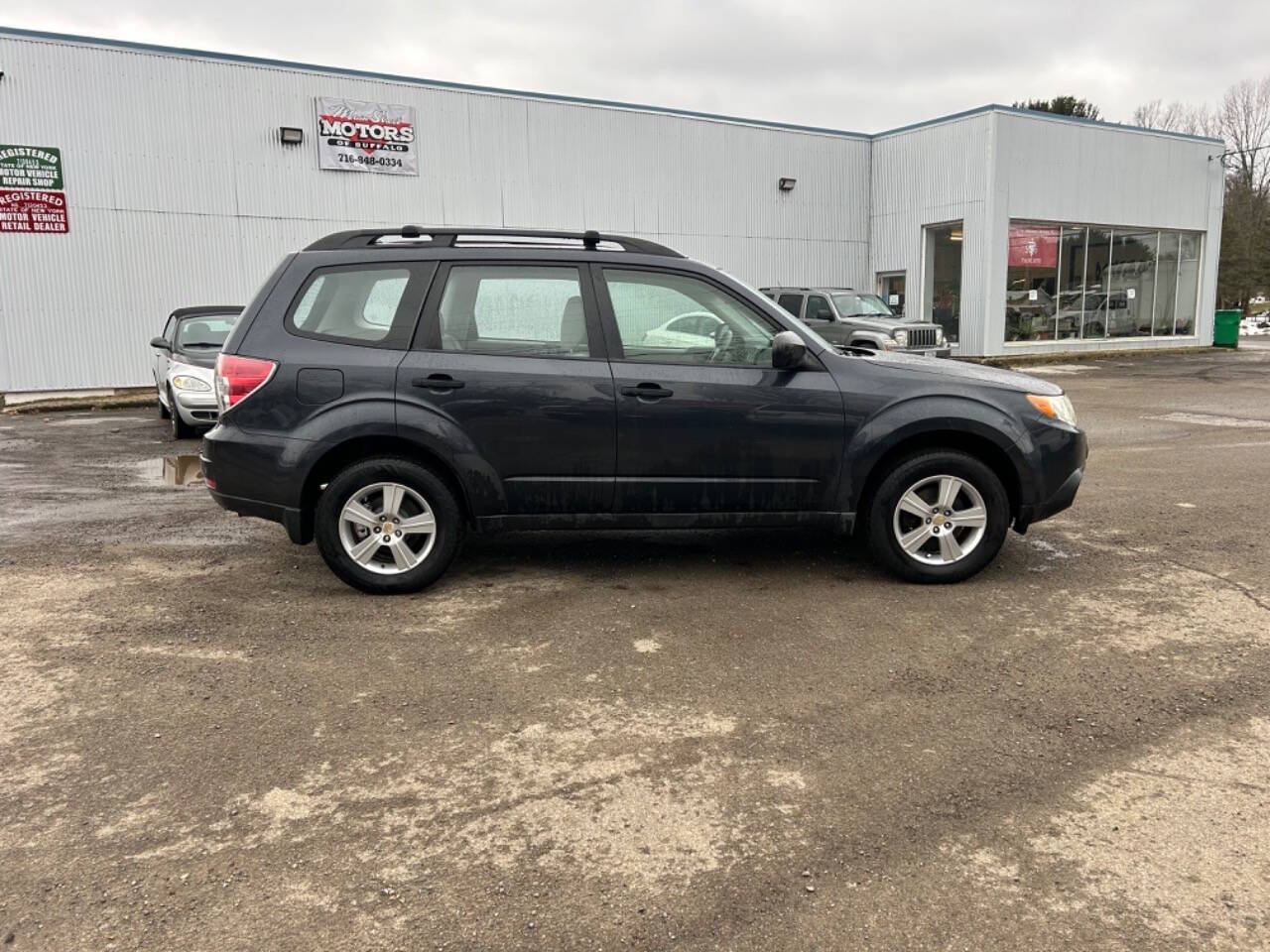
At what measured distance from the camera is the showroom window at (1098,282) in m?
23.8

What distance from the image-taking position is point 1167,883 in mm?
2607

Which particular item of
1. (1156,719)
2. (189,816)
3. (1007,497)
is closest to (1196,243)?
(1007,497)

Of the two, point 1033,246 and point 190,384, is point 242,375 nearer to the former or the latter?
point 190,384

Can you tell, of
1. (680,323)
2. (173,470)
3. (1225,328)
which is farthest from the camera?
(1225,328)

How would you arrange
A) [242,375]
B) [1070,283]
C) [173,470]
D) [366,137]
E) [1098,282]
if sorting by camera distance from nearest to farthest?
[242,375], [173,470], [366,137], [1070,283], [1098,282]

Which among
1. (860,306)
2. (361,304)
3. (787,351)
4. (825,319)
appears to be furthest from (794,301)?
(361,304)

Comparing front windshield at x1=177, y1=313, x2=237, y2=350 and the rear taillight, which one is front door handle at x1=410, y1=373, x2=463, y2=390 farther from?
front windshield at x1=177, y1=313, x2=237, y2=350

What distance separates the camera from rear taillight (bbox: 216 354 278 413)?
16.1ft

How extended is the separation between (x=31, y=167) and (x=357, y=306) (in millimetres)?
15196

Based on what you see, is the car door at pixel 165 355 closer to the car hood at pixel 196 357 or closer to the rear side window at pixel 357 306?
the car hood at pixel 196 357

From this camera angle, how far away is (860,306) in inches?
711

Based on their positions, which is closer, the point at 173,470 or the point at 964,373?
the point at 964,373

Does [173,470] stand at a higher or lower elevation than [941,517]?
lower

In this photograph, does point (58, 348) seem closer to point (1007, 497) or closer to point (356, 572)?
point (356, 572)
